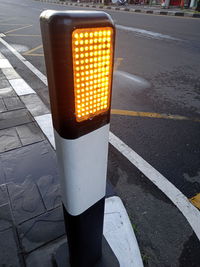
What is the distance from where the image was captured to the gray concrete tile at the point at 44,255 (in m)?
1.51

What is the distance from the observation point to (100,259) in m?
1.46

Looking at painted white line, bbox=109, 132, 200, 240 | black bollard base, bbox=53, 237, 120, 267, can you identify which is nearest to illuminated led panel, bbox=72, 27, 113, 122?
black bollard base, bbox=53, 237, 120, 267

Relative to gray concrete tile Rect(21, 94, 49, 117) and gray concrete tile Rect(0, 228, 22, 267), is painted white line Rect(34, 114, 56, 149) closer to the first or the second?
gray concrete tile Rect(21, 94, 49, 117)

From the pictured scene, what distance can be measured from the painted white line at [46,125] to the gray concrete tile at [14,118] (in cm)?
15

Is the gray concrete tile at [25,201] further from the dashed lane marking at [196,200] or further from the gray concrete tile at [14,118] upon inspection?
the dashed lane marking at [196,200]

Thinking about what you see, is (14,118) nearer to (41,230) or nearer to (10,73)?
(41,230)

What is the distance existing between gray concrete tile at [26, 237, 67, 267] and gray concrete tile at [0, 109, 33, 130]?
6.32 ft

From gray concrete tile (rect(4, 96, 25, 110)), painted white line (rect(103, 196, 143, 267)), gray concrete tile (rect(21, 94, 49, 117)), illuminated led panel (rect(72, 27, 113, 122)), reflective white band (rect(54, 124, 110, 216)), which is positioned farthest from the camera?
gray concrete tile (rect(4, 96, 25, 110))

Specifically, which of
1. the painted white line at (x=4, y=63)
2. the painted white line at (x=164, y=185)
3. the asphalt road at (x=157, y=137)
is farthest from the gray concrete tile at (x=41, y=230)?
the painted white line at (x=4, y=63)

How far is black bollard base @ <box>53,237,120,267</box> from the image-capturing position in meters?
1.45

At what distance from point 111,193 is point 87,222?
0.91m

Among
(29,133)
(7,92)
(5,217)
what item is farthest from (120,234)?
(7,92)

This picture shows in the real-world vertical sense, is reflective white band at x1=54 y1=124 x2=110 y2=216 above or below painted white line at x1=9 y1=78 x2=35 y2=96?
above

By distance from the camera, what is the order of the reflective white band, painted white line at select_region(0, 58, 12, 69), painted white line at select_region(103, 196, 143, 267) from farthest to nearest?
painted white line at select_region(0, 58, 12, 69)
painted white line at select_region(103, 196, 143, 267)
the reflective white band
